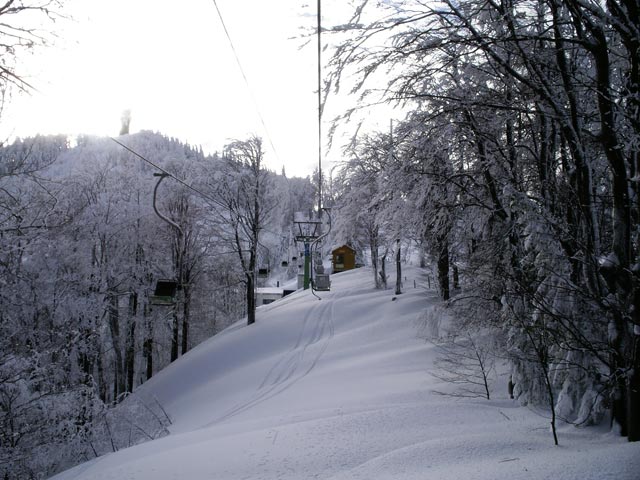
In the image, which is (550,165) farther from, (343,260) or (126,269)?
(343,260)

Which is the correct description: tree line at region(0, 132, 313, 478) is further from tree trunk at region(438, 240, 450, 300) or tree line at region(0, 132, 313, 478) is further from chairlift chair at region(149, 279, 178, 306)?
tree trunk at region(438, 240, 450, 300)

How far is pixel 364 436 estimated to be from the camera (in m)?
6.18

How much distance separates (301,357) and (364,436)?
12.4m

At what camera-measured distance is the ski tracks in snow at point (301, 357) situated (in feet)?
45.5

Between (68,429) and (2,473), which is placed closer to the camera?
(2,473)

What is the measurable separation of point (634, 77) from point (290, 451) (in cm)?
545

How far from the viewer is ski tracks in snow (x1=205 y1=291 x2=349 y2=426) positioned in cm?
1388

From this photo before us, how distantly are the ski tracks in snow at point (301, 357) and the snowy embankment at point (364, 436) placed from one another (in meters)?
0.12

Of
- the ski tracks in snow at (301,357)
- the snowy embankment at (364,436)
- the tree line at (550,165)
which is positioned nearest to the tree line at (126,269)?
the ski tracks in snow at (301,357)

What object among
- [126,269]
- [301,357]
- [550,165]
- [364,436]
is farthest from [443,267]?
[126,269]

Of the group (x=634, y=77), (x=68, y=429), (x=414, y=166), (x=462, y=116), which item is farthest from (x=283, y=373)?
(x=634, y=77)

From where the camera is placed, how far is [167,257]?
26.4 meters

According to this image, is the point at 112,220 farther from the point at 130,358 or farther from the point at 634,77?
the point at 634,77

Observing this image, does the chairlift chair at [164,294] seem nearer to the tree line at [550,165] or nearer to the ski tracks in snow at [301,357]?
the ski tracks in snow at [301,357]
